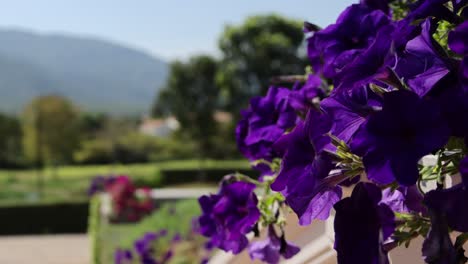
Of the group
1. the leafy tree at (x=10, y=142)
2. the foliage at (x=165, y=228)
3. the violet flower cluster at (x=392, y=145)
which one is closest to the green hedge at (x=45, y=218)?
the foliage at (x=165, y=228)

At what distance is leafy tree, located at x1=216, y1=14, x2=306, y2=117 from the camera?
34.1 meters

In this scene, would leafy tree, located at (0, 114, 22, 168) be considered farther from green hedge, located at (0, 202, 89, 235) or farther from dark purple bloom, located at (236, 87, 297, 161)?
dark purple bloom, located at (236, 87, 297, 161)

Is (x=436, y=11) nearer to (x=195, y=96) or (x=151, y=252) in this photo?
(x=151, y=252)

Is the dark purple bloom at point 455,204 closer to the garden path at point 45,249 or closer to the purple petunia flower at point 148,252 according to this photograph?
the purple petunia flower at point 148,252

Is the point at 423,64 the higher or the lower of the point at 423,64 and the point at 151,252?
the higher

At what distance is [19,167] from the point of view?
4150 cm

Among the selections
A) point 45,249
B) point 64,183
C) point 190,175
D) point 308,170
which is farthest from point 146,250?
point 190,175

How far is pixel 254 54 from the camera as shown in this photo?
114ft

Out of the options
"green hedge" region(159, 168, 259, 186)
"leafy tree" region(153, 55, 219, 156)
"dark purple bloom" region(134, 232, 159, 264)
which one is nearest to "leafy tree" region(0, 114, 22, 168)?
"leafy tree" region(153, 55, 219, 156)

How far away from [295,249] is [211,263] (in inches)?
34.0

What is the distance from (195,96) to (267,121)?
118 ft

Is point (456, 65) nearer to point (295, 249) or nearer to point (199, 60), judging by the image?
point (295, 249)

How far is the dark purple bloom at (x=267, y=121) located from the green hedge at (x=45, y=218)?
1901cm

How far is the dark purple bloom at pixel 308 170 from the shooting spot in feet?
2.26
